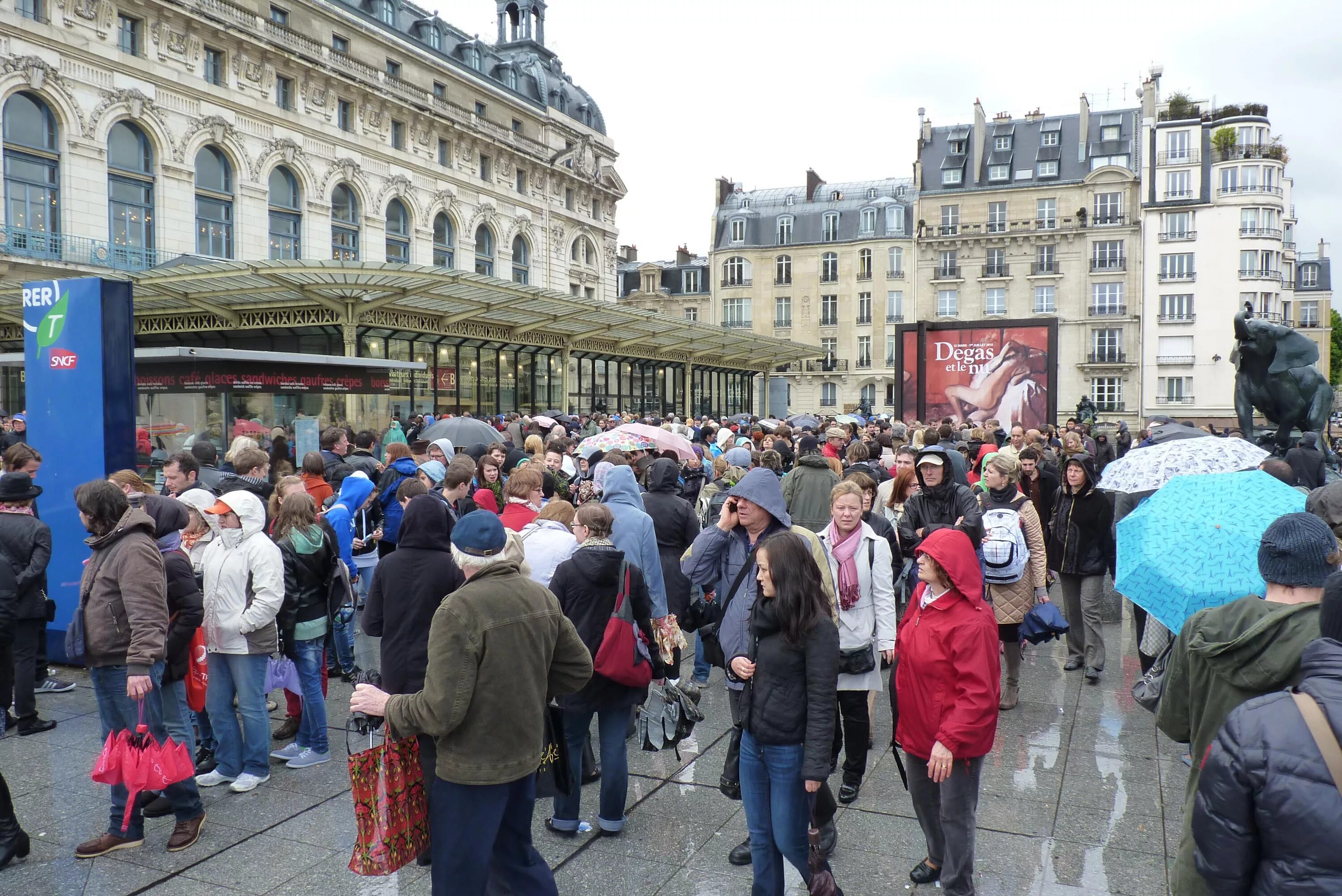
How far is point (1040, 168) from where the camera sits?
2158 inches

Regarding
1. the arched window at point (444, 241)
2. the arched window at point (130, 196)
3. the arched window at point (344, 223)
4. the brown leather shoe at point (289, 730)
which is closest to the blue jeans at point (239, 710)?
the brown leather shoe at point (289, 730)

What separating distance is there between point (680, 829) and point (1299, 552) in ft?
10.6

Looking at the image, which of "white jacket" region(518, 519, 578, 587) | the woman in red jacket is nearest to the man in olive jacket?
the woman in red jacket

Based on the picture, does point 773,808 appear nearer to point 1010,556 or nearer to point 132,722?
point 1010,556

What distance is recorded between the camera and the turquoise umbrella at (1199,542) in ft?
11.4

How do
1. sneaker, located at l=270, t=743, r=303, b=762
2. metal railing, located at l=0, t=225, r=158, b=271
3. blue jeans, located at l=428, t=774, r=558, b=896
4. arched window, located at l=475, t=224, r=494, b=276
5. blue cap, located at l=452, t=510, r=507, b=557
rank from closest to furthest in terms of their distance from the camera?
blue jeans, located at l=428, t=774, r=558, b=896
blue cap, located at l=452, t=510, r=507, b=557
sneaker, located at l=270, t=743, r=303, b=762
metal railing, located at l=0, t=225, r=158, b=271
arched window, located at l=475, t=224, r=494, b=276

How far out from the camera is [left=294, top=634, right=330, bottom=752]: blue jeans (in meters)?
5.54

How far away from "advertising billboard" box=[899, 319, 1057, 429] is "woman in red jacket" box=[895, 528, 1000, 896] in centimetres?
1464

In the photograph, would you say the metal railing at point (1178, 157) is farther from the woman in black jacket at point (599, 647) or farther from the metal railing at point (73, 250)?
the woman in black jacket at point (599, 647)

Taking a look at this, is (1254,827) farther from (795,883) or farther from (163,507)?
(163,507)

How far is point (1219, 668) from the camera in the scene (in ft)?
9.19

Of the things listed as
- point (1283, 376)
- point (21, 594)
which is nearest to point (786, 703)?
point (21, 594)

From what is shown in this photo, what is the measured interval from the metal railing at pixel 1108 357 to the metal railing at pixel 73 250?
1897 inches

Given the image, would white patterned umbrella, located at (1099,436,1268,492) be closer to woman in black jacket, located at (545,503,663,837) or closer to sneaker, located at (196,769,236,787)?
woman in black jacket, located at (545,503,663,837)
